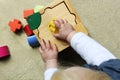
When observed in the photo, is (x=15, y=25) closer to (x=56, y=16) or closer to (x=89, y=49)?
(x=56, y=16)

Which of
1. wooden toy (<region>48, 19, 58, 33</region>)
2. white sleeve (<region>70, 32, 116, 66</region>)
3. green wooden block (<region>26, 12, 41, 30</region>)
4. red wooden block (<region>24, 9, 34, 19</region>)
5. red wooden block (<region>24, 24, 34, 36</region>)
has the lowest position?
white sleeve (<region>70, 32, 116, 66</region>)

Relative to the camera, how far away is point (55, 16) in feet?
3.74

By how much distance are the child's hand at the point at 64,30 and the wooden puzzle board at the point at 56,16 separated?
0.6 inches

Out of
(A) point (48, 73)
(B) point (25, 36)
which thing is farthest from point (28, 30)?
(A) point (48, 73)

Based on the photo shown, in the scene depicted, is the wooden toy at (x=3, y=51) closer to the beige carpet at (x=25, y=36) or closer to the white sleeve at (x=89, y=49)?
the beige carpet at (x=25, y=36)

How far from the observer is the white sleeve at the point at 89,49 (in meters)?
1.09

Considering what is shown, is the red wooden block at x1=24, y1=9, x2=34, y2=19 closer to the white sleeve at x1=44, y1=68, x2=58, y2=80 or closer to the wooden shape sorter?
the wooden shape sorter

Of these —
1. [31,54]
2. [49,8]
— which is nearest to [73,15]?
[49,8]

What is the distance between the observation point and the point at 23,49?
1.18m

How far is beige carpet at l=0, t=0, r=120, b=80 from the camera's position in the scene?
1.16 metres

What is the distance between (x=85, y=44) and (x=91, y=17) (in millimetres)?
128

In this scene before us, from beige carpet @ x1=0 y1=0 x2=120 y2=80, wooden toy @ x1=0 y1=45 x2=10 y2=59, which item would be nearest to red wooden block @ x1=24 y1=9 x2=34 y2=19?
beige carpet @ x1=0 y1=0 x2=120 y2=80

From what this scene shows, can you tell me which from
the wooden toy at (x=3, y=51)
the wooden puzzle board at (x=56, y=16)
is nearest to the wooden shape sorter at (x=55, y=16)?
the wooden puzzle board at (x=56, y=16)

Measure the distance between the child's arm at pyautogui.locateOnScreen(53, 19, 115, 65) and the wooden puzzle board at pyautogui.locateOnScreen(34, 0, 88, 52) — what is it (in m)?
0.02
